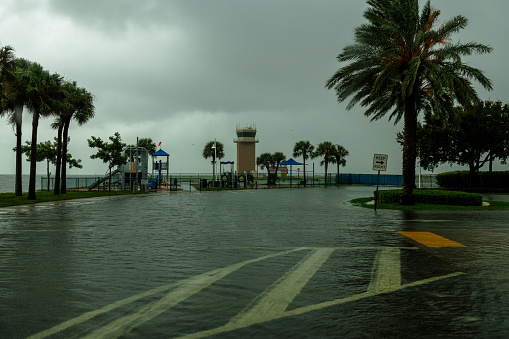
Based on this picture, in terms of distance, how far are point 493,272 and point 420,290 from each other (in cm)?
203

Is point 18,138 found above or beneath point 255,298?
above

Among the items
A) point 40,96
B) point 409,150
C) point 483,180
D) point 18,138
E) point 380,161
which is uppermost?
point 40,96

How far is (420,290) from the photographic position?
6.32 meters

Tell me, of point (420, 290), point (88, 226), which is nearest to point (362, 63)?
point (88, 226)

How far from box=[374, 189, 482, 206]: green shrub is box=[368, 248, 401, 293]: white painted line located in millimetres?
17019

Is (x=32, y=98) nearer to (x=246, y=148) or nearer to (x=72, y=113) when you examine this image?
(x=72, y=113)

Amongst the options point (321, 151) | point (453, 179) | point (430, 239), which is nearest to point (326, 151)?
point (321, 151)

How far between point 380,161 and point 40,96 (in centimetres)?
2331

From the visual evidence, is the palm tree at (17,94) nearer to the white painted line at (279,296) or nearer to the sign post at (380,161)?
the sign post at (380,161)

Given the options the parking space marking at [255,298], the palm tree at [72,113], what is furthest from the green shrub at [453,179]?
the parking space marking at [255,298]

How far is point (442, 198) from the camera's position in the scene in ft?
83.4

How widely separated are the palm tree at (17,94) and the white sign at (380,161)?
2116 cm

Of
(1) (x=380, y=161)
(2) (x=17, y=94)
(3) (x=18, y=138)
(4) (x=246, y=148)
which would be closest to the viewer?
(1) (x=380, y=161)

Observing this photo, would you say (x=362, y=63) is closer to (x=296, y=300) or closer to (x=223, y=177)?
(x=296, y=300)
